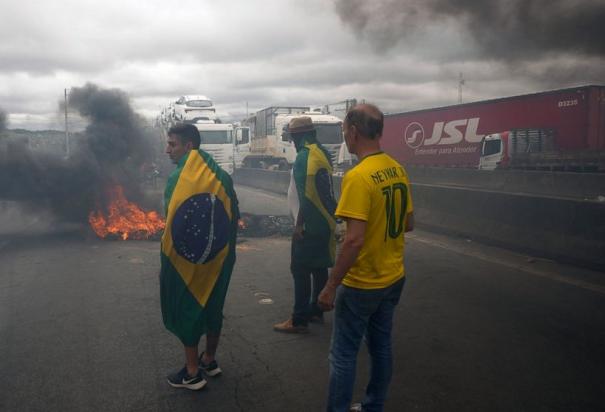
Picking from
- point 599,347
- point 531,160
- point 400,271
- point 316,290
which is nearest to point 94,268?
point 316,290

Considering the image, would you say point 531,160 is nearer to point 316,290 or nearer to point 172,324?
point 316,290

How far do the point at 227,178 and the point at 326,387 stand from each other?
1648mm

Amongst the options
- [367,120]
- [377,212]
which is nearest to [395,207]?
[377,212]

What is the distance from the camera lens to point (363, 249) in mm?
2723

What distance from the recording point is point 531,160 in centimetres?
1934

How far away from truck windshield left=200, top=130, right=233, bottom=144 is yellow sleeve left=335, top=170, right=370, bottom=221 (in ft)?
74.1

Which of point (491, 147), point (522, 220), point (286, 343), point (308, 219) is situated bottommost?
point (286, 343)

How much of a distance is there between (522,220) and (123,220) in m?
7.81

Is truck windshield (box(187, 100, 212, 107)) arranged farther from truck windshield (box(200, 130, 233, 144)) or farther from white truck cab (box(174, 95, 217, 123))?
truck windshield (box(200, 130, 233, 144))

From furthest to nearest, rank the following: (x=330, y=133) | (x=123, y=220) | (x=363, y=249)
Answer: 1. (x=330, y=133)
2. (x=123, y=220)
3. (x=363, y=249)

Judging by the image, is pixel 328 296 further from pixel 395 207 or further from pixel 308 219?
pixel 308 219

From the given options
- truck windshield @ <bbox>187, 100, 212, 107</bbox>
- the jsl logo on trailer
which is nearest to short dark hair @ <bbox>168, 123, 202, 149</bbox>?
the jsl logo on trailer

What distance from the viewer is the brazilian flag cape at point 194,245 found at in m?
3.27

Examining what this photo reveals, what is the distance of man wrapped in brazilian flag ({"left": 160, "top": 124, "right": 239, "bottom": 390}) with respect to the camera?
3.28m
